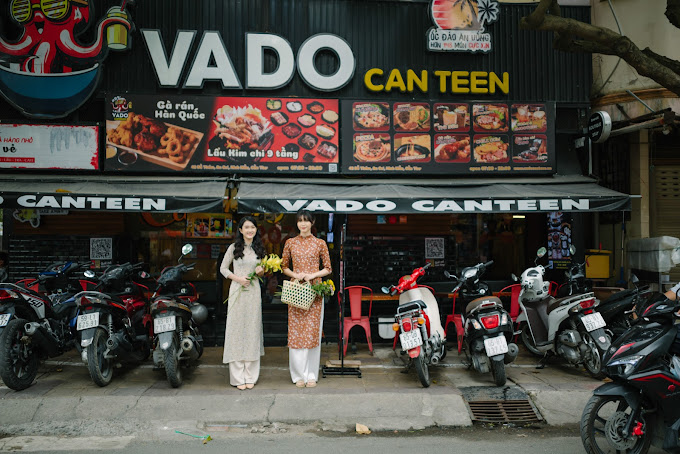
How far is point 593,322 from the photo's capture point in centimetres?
660

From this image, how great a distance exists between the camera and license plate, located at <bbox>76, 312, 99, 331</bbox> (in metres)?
6.14

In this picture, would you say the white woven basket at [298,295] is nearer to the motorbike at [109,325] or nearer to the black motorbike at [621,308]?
the motorbike at [109,325]

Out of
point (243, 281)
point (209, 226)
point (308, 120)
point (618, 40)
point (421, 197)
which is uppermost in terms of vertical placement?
point (618, 40)

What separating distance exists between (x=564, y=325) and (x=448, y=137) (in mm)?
3658

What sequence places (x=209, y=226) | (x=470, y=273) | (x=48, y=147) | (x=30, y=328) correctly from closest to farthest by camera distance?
(x=30, y=328), (x=470, y=273), (x=48, y=147), (x=209, y=226)

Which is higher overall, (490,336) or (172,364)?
(490,336)

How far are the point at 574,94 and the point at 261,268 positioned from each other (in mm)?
6552

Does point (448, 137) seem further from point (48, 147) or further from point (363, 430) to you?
point (48, 147)

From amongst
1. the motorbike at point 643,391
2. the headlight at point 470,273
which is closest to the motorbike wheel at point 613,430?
the motorbike at point 643,391

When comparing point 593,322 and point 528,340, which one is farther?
point 528,340

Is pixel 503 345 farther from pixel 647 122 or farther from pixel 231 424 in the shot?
pixel 647 122

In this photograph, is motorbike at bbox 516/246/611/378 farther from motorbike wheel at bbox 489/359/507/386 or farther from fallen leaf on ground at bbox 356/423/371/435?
fallen leaf on ground at bbox 356/423/371/435

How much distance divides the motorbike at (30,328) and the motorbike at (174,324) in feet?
3.56

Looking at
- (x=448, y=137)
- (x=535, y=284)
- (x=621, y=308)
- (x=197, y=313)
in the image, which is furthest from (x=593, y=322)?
(x=197, y=313)
